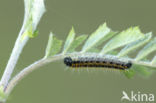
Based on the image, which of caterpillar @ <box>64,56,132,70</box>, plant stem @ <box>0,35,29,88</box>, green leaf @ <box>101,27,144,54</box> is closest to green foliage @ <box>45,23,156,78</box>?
green leaf @ <box>101,27,144,54</box>

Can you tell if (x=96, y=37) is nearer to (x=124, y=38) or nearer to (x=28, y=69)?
(x=124, y=38)

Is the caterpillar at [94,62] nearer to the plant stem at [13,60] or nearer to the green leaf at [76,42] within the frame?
the green leaf at [76,42]

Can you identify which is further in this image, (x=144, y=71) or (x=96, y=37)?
(x=144, y=71)

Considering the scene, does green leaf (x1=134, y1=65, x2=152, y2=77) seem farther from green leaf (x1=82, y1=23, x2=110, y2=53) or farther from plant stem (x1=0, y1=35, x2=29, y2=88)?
plant stem (x1=0, y1=35, x2=29, y2=88)

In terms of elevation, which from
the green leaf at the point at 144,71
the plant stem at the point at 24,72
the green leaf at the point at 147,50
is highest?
the green leaf at the point at 147,50

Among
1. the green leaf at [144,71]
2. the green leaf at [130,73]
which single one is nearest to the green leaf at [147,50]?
the green leaf at [144,71]

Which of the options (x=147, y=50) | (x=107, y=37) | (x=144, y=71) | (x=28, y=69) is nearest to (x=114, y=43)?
(x=107, y=37)

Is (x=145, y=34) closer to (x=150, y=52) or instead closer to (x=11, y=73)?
(x=150, y=52)
